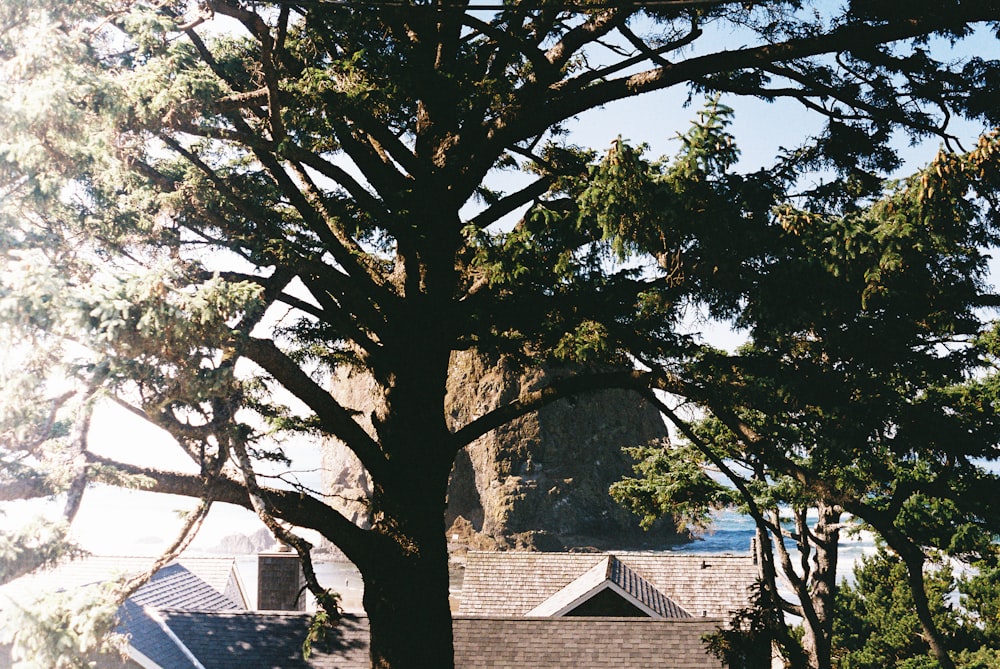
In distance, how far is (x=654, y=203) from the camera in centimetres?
553

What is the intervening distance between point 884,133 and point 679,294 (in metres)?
3.12

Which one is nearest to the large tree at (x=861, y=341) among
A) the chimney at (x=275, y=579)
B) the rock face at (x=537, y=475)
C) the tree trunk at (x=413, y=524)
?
the tree trunk at (x=413, y=524)

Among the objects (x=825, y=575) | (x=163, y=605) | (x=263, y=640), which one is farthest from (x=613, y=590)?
(x=163, y=605)

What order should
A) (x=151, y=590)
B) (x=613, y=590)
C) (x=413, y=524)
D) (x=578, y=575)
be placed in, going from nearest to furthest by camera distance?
1. (x=413, y=524)
2. (x=151, y=590)
3. (x=613, y=590)
4. (x=578, y=575)

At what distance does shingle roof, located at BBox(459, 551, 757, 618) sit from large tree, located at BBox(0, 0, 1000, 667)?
1458 centimetres

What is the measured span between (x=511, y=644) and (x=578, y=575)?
8.80 meters

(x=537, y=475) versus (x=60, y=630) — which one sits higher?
(x=537, y=475)

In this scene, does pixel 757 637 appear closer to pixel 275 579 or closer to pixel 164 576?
pixel 275 579

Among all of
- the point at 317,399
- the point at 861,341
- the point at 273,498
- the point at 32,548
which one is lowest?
the point at 32,548

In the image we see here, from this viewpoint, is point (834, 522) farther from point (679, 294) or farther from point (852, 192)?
point (679, 294)

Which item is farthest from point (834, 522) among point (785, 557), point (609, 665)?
point (609, 665)

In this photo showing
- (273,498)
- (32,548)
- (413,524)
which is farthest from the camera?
(413,524)

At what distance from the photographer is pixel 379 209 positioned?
7434 millimetres

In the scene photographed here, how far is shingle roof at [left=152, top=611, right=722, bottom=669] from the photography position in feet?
42.1
